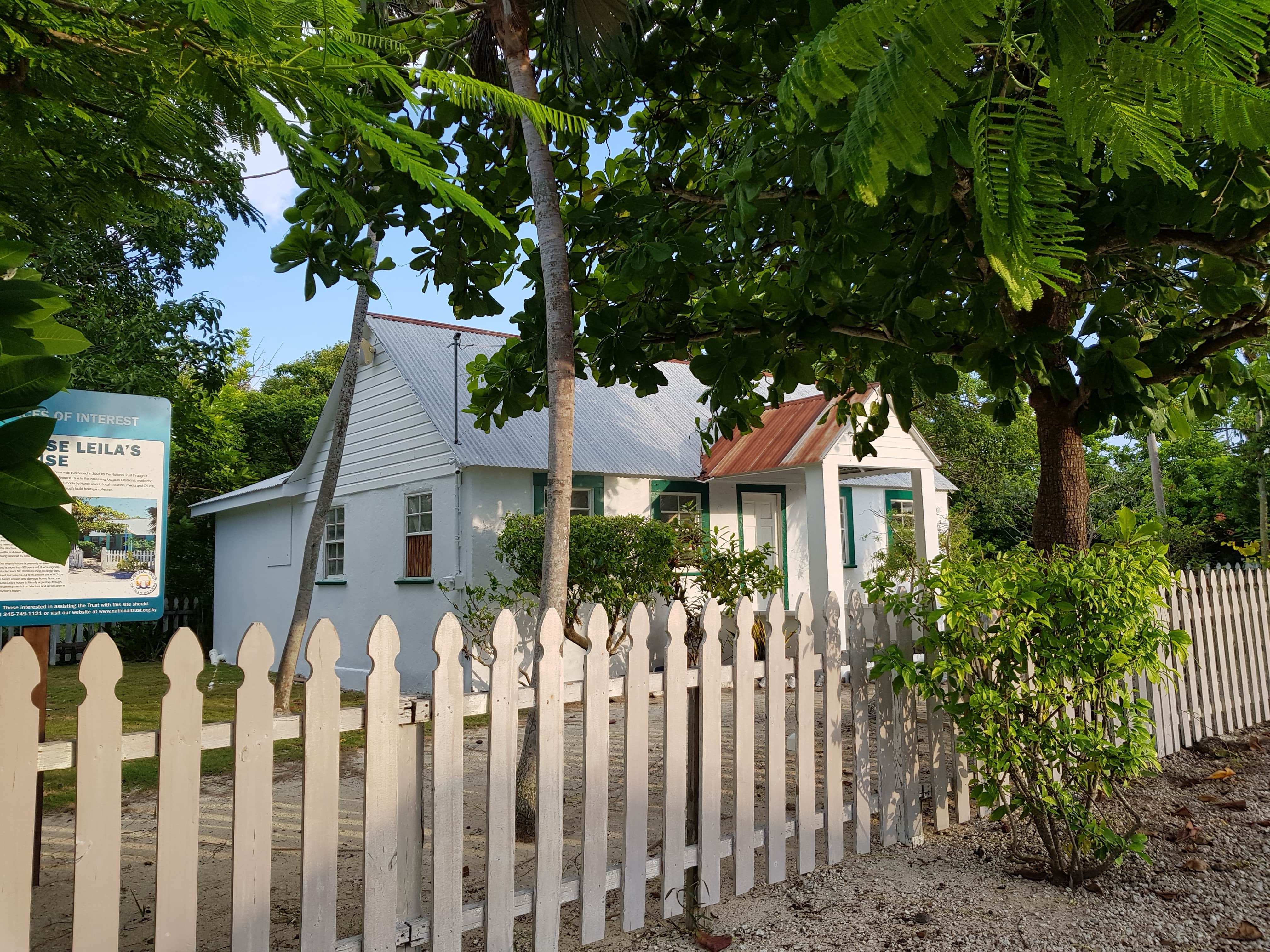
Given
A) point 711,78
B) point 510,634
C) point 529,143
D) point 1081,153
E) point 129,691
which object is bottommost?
point 129,691

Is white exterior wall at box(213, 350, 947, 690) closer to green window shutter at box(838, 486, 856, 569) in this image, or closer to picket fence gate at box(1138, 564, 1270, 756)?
green window shutter at box(838, 486, 856, 569)

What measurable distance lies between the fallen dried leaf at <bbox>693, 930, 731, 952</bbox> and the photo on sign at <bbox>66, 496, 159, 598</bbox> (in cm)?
292

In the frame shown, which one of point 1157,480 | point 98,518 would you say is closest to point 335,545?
point 98,518

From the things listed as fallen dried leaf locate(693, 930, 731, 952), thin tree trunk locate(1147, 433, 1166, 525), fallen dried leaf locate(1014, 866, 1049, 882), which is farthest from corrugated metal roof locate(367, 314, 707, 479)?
thin tree trunk locate(1147, 433, 1166, 525)

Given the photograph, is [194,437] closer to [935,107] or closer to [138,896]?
[138,896]

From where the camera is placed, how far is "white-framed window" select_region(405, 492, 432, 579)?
40.6 feet

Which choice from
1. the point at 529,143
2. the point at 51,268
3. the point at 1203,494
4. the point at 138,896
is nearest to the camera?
the point at 138,896

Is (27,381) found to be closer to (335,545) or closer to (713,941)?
(713,941)

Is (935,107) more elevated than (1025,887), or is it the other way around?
(935,107)

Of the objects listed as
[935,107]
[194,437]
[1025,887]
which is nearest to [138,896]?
[1025,887]

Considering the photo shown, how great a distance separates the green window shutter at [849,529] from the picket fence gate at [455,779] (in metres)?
11.7

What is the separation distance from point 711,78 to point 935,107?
16.3 ft

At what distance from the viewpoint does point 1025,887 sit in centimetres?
407

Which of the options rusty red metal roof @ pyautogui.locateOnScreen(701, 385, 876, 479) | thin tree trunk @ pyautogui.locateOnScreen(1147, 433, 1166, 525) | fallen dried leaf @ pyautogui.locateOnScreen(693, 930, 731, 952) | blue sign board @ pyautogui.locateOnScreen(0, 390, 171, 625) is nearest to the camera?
fallen dried leaf @ pyautogui.locateOnScreen(693, 930, 731, 952)
